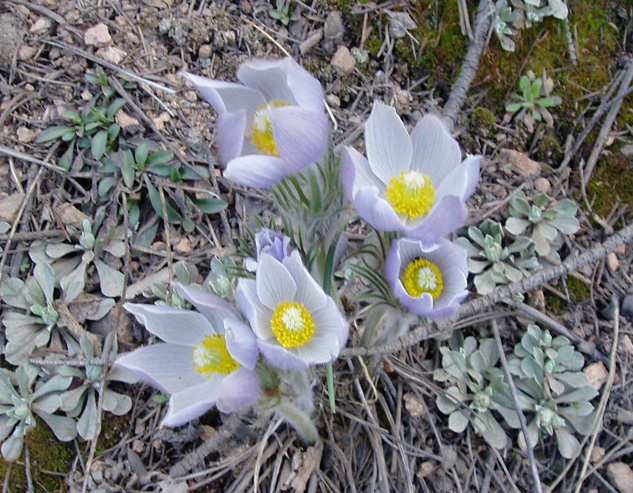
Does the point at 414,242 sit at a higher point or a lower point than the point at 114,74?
higher

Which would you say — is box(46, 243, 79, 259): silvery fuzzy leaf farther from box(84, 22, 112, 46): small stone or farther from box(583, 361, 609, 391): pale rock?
box(583, 361, 609, 391): pale rock

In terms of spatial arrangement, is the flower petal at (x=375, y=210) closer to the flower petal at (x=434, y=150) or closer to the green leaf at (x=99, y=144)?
the flower petal at (x=434, y=150)

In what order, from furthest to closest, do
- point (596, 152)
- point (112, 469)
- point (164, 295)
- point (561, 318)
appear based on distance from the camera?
point (596, 152) → point (561, 318) → point (164, 295) → point (112, 469)

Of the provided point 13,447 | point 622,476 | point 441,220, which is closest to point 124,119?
point 13,447

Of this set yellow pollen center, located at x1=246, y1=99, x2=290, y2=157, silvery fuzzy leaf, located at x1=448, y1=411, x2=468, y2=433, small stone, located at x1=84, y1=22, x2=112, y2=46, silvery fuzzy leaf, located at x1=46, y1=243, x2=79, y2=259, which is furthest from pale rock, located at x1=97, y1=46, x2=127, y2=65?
silvery fuzzy leaf, located at x1=448, y1=411, x2=468, y2=433

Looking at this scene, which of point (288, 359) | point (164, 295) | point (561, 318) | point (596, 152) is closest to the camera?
point (288, 359)

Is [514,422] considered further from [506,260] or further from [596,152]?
[596,152]

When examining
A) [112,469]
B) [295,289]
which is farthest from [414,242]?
[112,469]
